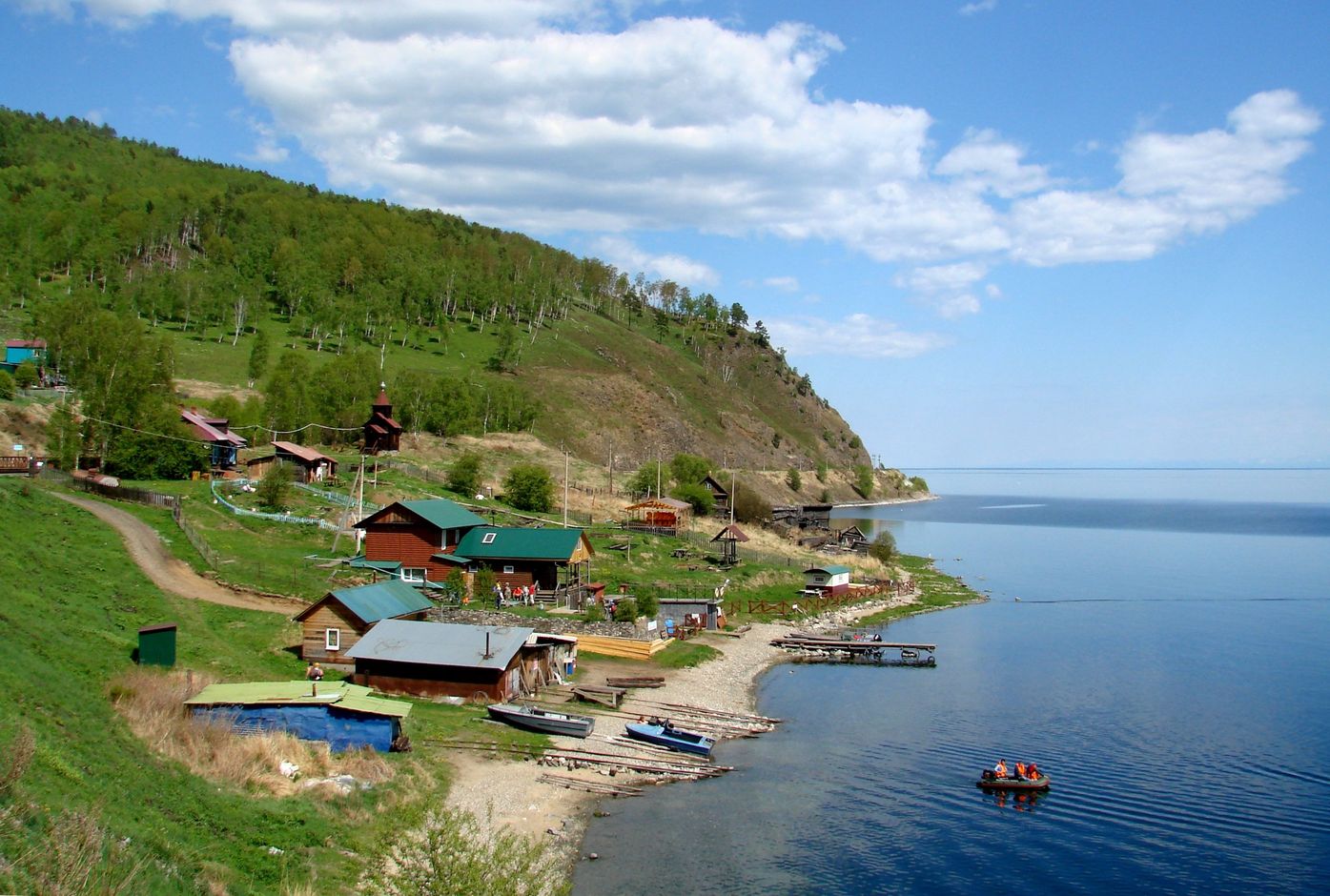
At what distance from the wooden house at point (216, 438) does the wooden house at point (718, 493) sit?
5232 cm

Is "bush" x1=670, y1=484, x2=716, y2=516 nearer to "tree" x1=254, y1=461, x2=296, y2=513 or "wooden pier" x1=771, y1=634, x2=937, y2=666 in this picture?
"wooden pier" x1=771, y1=634, x2=937, y2=666

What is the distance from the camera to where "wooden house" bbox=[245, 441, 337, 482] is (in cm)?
7669

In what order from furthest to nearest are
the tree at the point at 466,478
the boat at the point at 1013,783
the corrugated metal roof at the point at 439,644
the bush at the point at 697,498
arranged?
the bush at the point at 697,498 < the tree at the point at 466,478 < the corrugated metal roof at the point at 439,644 < the boat at the point at 1013,783

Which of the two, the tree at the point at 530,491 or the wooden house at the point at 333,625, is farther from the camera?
the tree at the point at 530,491

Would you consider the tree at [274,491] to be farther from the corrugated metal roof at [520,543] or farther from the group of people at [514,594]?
the group of people at [514,594]

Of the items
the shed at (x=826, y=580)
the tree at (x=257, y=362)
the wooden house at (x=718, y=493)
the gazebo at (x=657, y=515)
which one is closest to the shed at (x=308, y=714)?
the shed at (x=826, y=580)

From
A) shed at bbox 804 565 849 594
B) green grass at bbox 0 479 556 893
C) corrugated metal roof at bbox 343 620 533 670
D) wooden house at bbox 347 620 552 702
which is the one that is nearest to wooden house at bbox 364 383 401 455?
shed at bbox 804 565 849 594

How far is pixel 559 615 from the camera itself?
51750mm

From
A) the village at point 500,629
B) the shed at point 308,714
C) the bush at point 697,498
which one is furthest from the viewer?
the bush at point 697,498

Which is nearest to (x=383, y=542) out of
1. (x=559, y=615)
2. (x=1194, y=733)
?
(x=559, y=615)

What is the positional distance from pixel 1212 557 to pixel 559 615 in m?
108

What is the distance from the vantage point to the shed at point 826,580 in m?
75.5

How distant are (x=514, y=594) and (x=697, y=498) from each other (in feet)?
168

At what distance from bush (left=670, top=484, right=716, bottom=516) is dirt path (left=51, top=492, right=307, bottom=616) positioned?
62.3 metres
